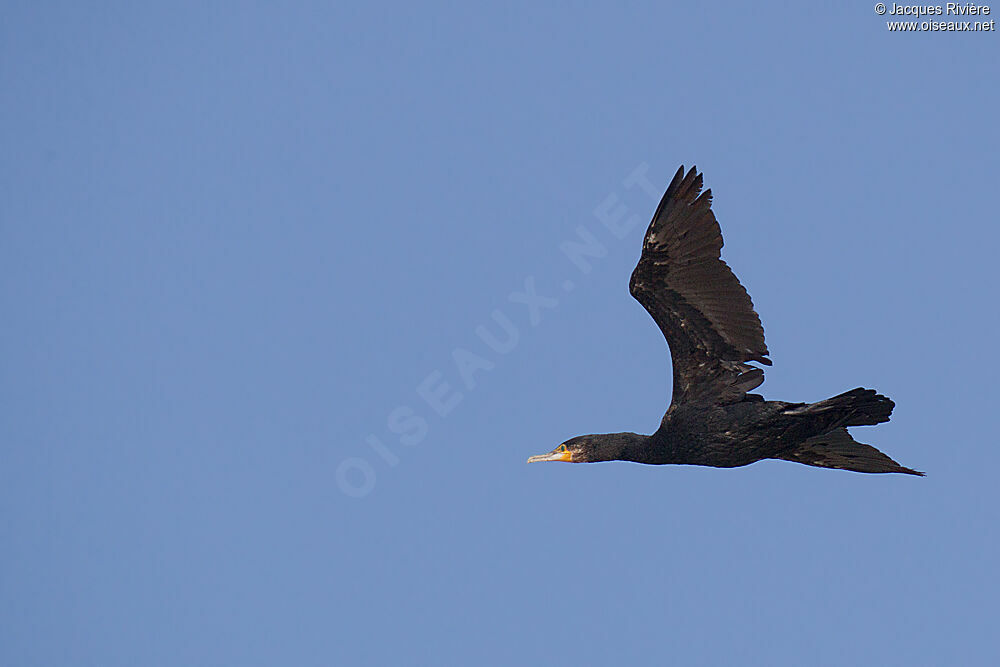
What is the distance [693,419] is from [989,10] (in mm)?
8509

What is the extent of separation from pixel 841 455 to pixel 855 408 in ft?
7.75

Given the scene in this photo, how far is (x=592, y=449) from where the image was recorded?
15414mm

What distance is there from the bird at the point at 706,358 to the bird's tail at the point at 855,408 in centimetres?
9

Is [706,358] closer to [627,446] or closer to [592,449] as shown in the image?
[627,446]

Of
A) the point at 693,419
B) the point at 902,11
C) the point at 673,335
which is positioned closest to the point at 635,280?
the point at 673,335

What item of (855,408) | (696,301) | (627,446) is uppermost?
(696,301)

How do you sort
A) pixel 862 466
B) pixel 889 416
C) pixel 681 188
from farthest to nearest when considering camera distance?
pixel 862 466 < pixel 681 188 < pixel 889 416

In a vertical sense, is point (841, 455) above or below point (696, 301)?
below

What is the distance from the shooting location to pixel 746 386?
14.5m

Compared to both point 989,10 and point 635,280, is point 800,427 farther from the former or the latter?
point 989,10

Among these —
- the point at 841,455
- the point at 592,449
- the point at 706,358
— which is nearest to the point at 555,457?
the point at 592,449

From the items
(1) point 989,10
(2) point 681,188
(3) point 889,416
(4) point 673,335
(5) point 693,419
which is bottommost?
(3) point 889,416

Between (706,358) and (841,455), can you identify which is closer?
(706,358)

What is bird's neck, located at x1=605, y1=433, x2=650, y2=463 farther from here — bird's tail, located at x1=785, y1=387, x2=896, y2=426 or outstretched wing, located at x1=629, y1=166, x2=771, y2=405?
bird's tail, located at x1=785, y1=387, x2=896, y2=426
